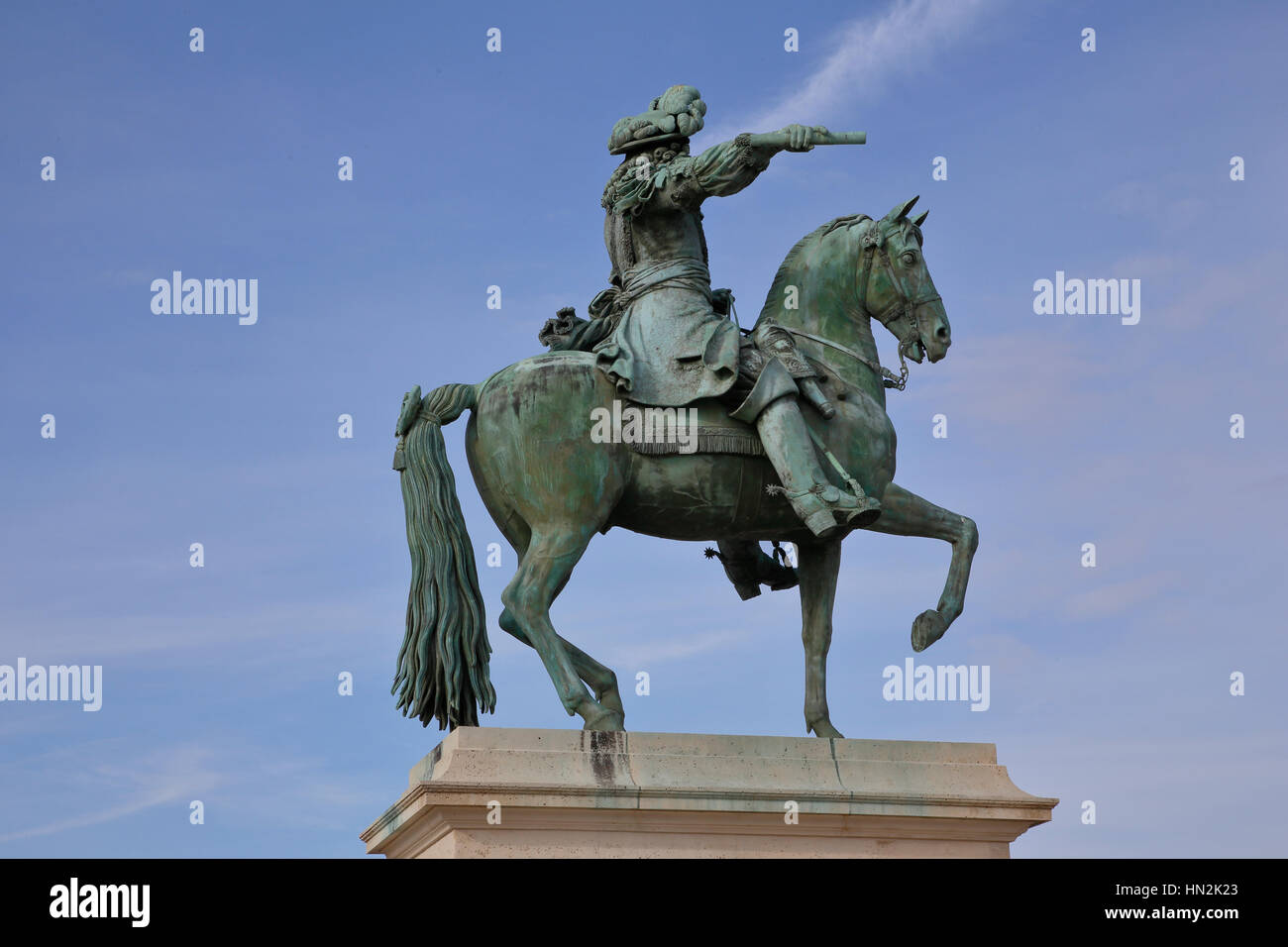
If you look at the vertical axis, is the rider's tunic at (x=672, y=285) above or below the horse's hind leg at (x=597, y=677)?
above

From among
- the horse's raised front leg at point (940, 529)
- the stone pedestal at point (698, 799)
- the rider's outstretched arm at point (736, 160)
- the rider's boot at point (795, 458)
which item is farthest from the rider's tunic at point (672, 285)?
the stone pedestal at point (698, 799)

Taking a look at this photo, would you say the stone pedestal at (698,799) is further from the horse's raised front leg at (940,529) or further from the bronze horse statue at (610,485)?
the horse's raised front leg at (940,529)

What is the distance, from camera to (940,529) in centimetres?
1333

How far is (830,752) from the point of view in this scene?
12508 mm

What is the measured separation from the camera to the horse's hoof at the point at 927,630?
1305 cm

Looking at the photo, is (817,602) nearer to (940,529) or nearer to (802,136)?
(940,529)

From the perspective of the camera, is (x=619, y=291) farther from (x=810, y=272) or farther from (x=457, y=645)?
(x=457, y=645)

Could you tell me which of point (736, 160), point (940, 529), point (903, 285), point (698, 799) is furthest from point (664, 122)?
point (698, 799)

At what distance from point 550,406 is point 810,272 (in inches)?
79.7

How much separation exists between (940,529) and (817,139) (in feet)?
8.25

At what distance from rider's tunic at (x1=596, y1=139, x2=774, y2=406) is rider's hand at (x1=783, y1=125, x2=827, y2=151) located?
16 centimetres

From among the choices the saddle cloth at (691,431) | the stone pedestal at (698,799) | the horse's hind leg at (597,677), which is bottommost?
the stone pedestal at (698,799)

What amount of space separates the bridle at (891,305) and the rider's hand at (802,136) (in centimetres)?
91

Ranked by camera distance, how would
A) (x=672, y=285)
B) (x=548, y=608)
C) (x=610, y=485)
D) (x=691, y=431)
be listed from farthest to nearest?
(x=672, y=285) → (x=691, y=431) → (x=610, y=485) → (x=548, y=608)
